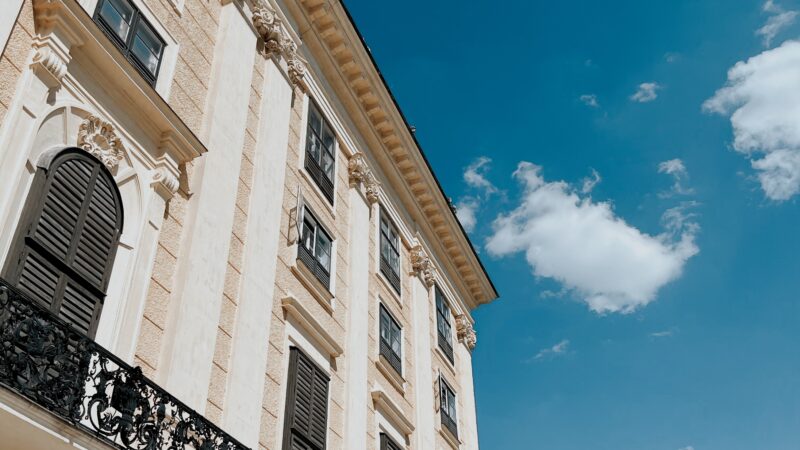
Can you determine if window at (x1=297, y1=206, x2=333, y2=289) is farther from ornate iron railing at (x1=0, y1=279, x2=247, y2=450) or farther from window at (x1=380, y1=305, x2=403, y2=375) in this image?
ornate iron railing at (x1=0, y1=279, x2=247, y2=450)

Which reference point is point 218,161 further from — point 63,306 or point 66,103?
point 63,306

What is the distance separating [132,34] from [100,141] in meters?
2.01

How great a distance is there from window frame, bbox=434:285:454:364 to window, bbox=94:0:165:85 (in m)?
12.3

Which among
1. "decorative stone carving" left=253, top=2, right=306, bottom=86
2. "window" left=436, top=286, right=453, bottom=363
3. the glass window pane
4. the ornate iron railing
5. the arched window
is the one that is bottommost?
the ornate iron railing

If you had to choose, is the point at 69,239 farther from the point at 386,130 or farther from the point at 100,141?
the point at 386,130

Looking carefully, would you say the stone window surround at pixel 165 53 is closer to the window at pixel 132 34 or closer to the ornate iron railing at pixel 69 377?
the window at pixel 132 34

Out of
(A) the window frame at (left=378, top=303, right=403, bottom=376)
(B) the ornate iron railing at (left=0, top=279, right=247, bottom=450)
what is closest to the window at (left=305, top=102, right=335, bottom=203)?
(A) the window frame at (left=378, top=303, right=403, bottom=376)

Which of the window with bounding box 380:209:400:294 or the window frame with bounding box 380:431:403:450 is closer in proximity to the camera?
the window frame with bounding box 380:431:403:450

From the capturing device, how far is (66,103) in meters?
9.22

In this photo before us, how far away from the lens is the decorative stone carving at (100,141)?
9.34m

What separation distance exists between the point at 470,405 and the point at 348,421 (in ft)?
30.3

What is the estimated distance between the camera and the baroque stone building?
764 cm

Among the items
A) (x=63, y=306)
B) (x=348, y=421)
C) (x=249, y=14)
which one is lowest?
(x=63, y=306)

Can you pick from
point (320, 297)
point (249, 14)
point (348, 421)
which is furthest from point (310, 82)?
point (348, 421)
